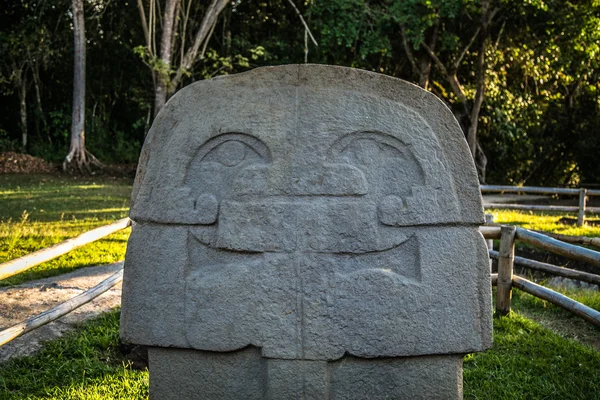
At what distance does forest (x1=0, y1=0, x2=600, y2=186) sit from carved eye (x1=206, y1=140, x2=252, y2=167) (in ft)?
34.5

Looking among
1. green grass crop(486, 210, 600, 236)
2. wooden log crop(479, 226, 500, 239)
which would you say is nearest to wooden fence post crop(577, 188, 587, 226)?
green grass crop(486, 210, 600, 236)

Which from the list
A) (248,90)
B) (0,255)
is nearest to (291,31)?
(0,255)

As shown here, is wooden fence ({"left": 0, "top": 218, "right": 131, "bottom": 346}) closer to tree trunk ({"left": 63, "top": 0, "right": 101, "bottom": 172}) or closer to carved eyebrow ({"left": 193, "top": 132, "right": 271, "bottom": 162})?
carved eyebrow ({"left": 193, "top": 132, "right": 271, "bottom": 162})

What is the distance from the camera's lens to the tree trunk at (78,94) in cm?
1375

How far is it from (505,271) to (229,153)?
304 centimetres

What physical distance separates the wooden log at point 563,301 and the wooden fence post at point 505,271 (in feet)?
0.27

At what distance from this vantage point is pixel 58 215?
8.44 meters

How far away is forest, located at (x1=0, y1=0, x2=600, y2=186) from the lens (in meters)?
13.3

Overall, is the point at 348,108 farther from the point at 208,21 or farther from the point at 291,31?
the point at 291,31

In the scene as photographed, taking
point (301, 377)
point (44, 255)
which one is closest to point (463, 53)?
point (44, 255)

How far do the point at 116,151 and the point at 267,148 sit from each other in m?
15.0

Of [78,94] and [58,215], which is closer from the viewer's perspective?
[58,215]

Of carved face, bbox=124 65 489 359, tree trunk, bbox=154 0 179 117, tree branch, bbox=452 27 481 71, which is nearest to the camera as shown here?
carved face, bbox=124 65 489 359

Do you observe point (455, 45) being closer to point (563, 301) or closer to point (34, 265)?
point (563, 301)
